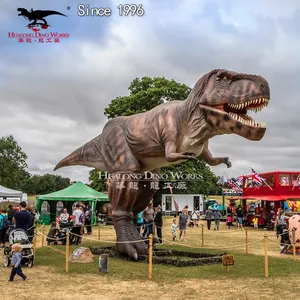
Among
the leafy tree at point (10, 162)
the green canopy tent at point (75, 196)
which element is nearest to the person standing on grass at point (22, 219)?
the green canopy tent at point (75, 196)

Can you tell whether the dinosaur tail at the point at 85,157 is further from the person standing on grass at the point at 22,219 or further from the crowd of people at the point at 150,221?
the person standing on grass at the point at 22,219

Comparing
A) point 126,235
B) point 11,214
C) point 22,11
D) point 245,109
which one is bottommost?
point 126,235

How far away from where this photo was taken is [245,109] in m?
8.97

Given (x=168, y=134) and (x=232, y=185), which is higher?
(x=168, y=134)

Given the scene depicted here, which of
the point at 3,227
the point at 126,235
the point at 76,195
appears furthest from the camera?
the point at 76,195

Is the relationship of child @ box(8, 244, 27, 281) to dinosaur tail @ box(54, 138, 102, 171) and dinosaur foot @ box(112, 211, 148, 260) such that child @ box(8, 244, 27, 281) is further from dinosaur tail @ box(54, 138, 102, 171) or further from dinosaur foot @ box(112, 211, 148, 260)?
dinosaur tail @ box(54, 138, 102, 171)

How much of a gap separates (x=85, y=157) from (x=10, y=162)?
41296mm

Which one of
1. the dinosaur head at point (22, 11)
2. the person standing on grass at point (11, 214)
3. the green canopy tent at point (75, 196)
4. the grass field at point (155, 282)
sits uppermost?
the dinosaur head at point (22, 11)

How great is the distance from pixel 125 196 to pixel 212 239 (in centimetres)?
812

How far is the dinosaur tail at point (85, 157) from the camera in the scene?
1223 cm

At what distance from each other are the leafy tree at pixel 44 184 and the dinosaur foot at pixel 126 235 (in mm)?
70053

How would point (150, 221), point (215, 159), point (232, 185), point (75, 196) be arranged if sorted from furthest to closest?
point (232, 185) < point (75, 196) < point (150, 221) < point (215, 159)

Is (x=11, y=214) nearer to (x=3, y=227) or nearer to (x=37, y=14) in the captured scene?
(x=3, y=227)

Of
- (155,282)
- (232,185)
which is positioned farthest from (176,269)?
(232,185)
